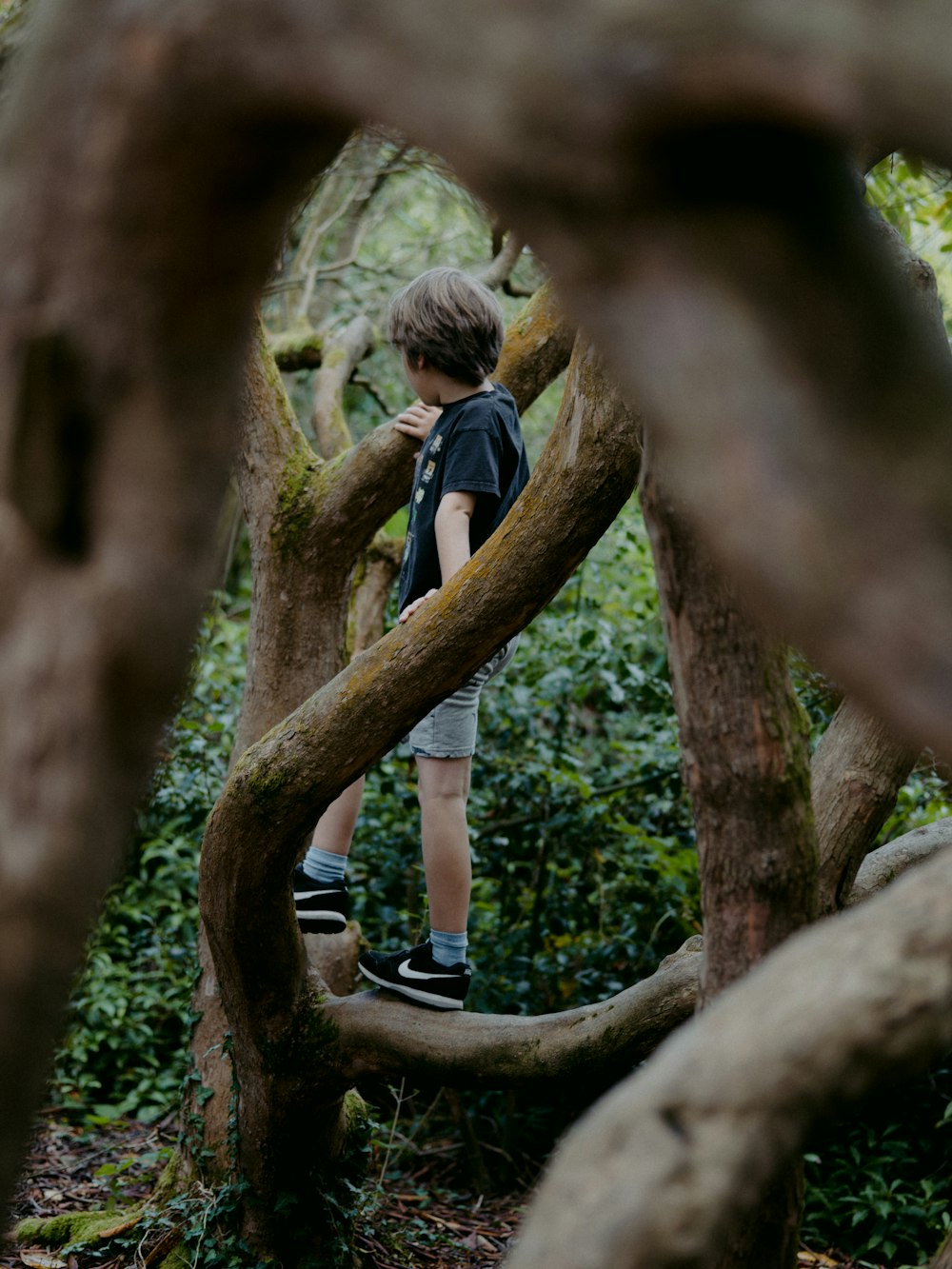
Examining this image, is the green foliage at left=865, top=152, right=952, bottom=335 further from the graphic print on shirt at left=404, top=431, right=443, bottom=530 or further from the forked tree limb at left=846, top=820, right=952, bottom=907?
the forked tree limb at left=846, top=820, right=952, bottom=907

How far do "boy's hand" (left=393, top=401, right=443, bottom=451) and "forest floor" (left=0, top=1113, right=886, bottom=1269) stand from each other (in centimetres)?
253

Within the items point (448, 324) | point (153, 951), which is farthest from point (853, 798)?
point (153, 951)

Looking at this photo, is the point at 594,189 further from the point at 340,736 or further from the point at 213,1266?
the point at 213,1266

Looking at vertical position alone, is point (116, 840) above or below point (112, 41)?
below

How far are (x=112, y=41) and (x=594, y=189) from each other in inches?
23.1

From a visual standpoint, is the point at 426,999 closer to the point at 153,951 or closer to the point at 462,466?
the point at 462,466

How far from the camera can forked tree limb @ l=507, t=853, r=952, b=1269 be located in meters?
0.94

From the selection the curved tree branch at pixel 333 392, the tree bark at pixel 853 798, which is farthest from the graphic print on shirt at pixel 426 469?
the curved tree branch at pixel 333 392

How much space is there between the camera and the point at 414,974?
340 centimetres

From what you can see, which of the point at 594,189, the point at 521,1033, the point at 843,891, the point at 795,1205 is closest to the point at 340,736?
the point at 521,1033

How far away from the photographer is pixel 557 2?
1047 millimetres

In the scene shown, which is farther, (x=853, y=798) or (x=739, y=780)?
(x=853, y=798)

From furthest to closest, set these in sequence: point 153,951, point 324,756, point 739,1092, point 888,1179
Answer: point 153,951, point 888,1179, point 324,756, point 739,1092

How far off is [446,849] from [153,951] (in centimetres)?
291
